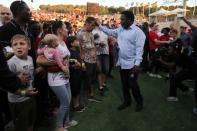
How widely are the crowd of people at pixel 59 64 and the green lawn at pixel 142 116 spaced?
0.21m

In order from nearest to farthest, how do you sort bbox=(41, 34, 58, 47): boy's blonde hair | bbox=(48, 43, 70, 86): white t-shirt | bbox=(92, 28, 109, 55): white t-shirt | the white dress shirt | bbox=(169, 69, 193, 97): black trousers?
bbox=(41, 34, 58, 47): boy's blonde hair → bbox=(48, 43, 70, 86): white t-shirt → the white dress shirt → bbox=(169, 69, 193, 97): black trousers → bbox=(92, 28, 109, 55): white t-shirt

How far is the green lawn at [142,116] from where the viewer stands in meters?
5.98

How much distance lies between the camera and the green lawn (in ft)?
19.6

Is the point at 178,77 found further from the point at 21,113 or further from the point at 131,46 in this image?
the point at 21,113

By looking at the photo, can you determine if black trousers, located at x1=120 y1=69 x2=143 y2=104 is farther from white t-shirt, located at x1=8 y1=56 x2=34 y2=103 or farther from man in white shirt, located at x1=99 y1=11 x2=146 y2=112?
white t-shirt, located at x1=8 y1=56 x2=34 y2=103

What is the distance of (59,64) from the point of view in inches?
201

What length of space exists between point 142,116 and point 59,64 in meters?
2.35

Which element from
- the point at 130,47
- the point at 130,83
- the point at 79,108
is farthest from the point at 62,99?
the point at 130,47

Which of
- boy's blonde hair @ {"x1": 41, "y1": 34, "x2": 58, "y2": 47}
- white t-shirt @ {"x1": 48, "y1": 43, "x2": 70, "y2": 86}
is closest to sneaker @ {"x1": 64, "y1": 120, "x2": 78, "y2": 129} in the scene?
white t-shirt @ {"x1": 48, "y1": 43, "x2": 70, "y2": 86}

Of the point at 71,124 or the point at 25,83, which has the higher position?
the point at 25,83

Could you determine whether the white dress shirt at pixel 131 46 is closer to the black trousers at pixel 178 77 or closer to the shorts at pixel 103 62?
the black trousers at pixel 178 77

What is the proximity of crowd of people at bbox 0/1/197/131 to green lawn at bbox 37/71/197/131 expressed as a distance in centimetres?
21

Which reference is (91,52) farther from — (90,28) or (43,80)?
(43,80)

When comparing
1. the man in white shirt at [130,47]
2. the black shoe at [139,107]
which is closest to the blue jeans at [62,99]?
the man in white shirt at [130,47]
